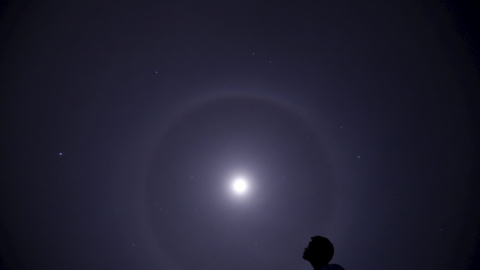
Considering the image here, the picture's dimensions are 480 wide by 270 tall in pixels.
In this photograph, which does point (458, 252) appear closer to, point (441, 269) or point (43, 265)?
point (441, 269)

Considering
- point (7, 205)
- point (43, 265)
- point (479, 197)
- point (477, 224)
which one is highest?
point (7, 205)

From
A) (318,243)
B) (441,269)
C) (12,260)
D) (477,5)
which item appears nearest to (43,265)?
(12,260)

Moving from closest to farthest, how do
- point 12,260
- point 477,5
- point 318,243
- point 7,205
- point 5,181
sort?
point 318,243 < point 477,5 < point 5,181 < point 7,205 < point 12,260

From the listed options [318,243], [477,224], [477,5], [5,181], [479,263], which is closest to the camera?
[318,243]

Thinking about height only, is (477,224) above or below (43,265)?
below
